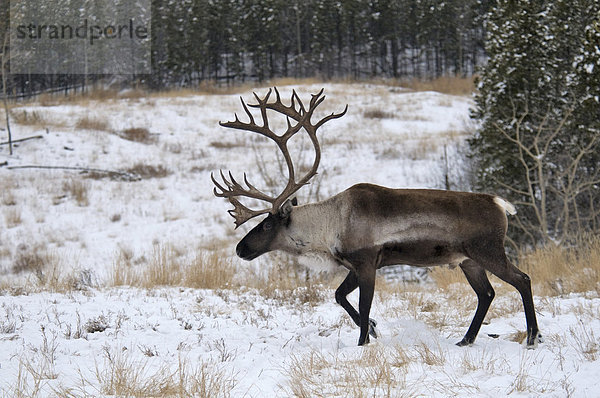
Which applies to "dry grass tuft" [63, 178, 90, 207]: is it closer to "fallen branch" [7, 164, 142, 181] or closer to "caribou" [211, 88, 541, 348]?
"fallen branch" [7, 164, 142, 181]

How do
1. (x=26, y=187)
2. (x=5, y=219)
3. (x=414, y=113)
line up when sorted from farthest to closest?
(x=414, y=113) → (x=26, y=187) → (x=5, y=219)

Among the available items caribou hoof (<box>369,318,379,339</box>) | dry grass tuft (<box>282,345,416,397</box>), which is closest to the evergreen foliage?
caribou hoof (<box>369,318,379,339</box>)

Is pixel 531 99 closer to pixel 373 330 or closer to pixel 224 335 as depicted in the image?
pixel 373 330

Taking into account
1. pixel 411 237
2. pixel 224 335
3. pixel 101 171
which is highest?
pixel 411 237

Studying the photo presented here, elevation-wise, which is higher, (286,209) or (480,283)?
(286,209)

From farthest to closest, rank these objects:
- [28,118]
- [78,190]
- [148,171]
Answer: [28,118], [148,171], [78,190]

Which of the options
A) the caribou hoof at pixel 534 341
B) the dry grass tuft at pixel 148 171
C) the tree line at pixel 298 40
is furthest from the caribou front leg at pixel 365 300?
the tree line at pixel 298 40

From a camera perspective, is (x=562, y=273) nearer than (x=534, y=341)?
No

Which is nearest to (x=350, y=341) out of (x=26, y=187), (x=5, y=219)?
(x=5, y=219)

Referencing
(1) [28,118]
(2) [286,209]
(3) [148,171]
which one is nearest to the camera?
(2) [286,209]

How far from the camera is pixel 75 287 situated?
23.6 feet

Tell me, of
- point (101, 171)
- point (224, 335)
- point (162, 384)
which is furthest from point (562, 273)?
point (101, 171)

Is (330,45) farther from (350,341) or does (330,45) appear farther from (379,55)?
(350,341)

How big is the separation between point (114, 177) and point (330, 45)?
142 feet
